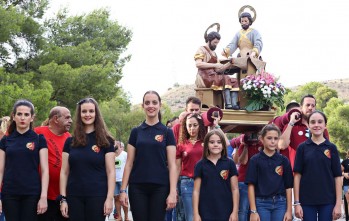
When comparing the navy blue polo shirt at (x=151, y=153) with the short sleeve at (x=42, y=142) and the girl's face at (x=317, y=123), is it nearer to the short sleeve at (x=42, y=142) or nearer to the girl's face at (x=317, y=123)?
the short sleeve at (x=42, y=142)

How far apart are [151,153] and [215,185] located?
0.98 m

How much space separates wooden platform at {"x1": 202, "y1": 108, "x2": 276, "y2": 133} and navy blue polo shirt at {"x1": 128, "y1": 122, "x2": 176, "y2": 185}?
4.41 meters

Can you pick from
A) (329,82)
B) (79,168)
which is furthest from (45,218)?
(329,82)

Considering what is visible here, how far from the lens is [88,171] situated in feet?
25.1

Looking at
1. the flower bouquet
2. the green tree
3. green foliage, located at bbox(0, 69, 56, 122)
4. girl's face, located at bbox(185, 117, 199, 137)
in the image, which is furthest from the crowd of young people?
the green tree

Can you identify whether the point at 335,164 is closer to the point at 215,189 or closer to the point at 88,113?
the point at 215,189

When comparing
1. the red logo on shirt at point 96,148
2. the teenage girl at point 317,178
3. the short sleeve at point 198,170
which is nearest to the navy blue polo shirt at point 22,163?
the red logo on shirt at point 96,148

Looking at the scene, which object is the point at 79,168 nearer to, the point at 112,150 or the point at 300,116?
the point at 112,150

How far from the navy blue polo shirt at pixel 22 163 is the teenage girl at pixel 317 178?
3023mm

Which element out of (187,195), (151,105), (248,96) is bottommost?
(187,195)

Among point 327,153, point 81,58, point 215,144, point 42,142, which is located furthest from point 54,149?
point 81,58

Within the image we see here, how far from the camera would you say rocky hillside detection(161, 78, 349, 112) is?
109375 mm

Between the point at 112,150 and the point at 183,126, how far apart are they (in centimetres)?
190

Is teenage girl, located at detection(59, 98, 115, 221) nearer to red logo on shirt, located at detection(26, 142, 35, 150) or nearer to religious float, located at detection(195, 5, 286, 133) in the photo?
red logo on shirt, located at detection(26, 142, 35, 150)
